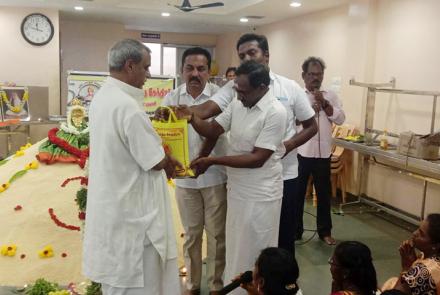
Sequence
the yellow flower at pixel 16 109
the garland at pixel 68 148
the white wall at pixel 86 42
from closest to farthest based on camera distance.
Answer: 1. the garland at pixel 68 148
2. the yellow flower at pixel 16 109
3. the white wall at pixel 86 42

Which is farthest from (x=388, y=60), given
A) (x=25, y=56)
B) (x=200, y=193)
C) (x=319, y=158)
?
(x=25, y=56)

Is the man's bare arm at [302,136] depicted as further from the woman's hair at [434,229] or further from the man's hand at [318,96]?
the man's hand at [318,96]

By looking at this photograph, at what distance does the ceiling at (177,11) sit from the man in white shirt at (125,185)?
5042 millimetres

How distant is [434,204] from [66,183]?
3.57 meters

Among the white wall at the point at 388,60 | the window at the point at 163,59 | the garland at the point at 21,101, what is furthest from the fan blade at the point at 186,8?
the window at the point at 163,59

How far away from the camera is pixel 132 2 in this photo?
24.0ft

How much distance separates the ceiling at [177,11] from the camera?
22.9 ft

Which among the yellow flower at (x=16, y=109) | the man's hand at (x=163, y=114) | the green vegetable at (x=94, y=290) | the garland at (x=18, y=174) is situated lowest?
the green vegetable at (x=94, y=290)

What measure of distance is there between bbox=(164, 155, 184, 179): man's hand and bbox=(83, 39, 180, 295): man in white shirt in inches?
1.9

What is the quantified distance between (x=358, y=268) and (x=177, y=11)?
6793 mm

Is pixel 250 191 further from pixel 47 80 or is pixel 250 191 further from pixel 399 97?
pixel 47 80

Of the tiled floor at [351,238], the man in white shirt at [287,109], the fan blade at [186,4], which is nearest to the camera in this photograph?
the man in white shirt at [287,109]

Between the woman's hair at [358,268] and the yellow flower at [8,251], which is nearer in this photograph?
the woman's hair at [358,268]

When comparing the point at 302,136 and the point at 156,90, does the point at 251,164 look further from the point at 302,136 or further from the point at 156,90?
the point at 156,90
